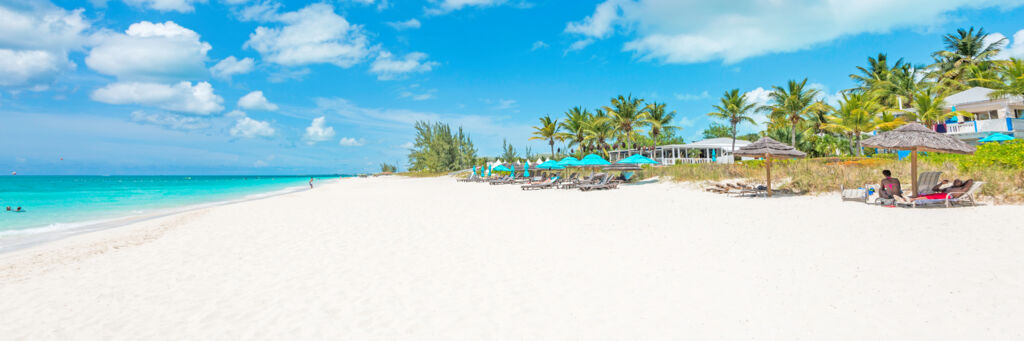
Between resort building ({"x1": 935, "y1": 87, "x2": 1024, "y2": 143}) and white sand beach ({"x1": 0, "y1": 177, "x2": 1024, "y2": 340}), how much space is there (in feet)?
75.0

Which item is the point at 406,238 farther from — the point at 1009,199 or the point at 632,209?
the point at 1009,199

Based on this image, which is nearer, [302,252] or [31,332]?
[31,332]

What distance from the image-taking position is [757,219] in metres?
8.41

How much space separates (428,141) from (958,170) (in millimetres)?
46206

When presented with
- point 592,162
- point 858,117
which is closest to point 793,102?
point 858,117

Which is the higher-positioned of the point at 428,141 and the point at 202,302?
the point at 428,141

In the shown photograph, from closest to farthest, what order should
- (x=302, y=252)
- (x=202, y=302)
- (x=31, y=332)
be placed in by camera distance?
(x=31, y=332) → (x=202, y=302) → (x=302, y=252)

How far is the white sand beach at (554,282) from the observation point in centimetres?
344

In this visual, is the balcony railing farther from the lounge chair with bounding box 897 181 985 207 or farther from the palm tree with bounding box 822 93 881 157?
the lounge chair with bounding box 897 181 985 207

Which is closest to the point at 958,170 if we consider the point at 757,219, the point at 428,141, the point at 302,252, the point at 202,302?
the point at 757,219

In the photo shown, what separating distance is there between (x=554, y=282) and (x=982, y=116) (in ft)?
119

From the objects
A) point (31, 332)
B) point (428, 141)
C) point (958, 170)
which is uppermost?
point (428, 141)

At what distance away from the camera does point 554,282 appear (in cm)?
465

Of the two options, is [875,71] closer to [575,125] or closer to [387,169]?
[575,125]
